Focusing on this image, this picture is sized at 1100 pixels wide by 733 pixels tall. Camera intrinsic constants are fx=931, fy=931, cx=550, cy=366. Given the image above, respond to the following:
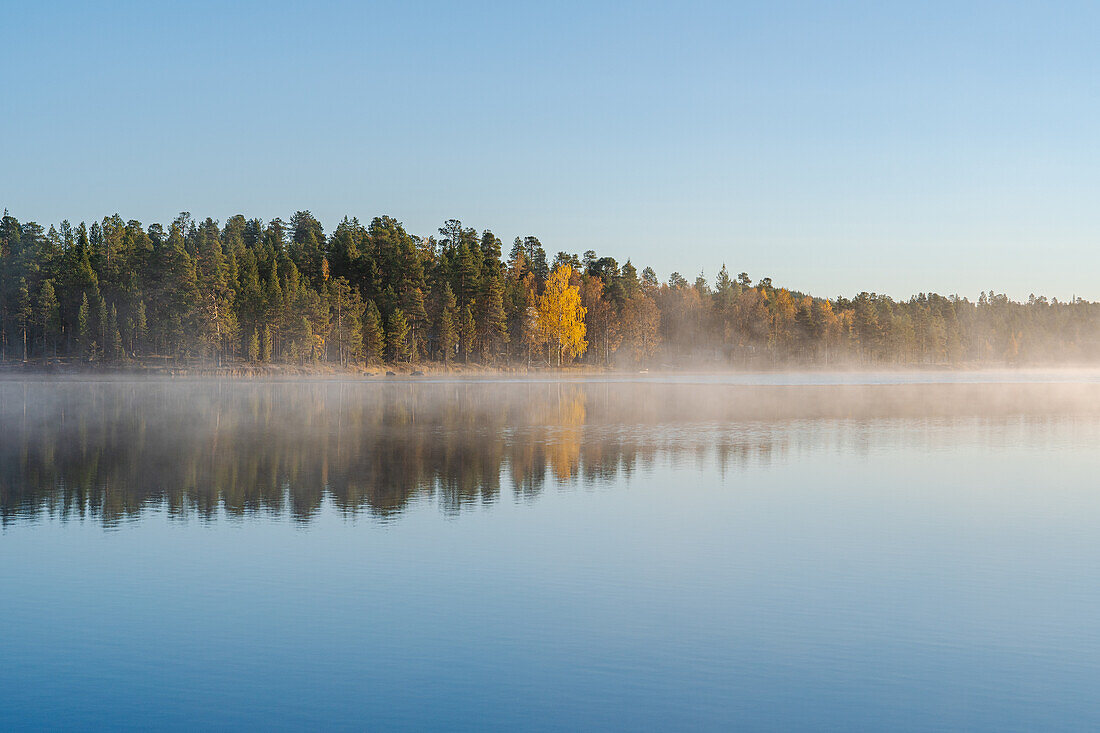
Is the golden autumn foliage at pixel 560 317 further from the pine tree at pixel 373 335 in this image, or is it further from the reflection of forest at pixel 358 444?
the reflection of forest at pixel 358 444

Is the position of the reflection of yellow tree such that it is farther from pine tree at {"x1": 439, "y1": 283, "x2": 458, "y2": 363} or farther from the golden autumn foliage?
the golden autumn foliage

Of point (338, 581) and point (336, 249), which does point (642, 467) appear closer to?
point (338, 581)

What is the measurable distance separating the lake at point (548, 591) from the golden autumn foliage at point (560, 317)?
107m

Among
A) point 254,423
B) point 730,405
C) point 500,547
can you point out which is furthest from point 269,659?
point 730,405

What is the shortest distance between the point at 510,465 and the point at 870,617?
17.4m

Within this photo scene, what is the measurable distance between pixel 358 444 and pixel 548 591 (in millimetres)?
22299

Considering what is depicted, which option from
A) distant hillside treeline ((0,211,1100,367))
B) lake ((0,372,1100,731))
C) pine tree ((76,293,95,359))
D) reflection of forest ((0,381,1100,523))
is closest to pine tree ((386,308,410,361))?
distant hillside treeline ((0,211,1100,367))

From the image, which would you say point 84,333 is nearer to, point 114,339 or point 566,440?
point 114,339

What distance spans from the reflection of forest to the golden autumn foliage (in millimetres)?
71576

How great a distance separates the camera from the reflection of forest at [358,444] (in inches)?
906

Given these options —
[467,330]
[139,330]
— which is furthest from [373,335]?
[139,330]

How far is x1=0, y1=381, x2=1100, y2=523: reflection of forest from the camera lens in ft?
75.5

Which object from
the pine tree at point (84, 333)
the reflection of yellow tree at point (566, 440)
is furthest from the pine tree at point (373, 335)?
the reflection of yellow tree at point (566, 440)

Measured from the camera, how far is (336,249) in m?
152
